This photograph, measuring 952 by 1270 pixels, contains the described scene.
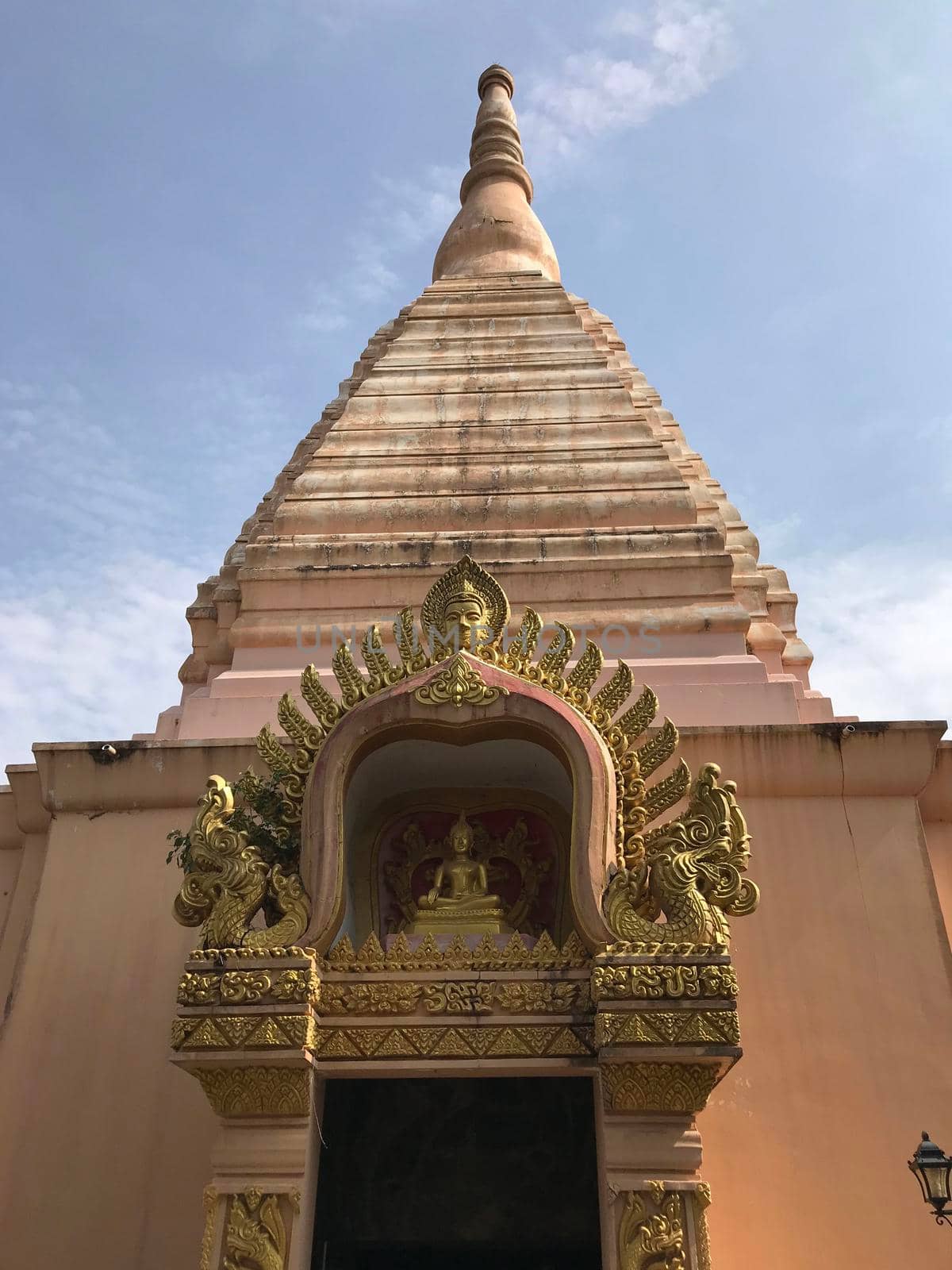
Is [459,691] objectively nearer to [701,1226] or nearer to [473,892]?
[473,892]

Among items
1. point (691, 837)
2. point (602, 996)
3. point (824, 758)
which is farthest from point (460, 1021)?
point (824, 758)

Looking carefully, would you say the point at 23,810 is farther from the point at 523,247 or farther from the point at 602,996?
the point at 523,247

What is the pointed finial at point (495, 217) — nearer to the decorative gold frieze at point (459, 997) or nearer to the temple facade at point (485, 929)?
the temple facade at point (485, 929)

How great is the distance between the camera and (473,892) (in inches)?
309

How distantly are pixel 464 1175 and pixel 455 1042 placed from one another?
415cm

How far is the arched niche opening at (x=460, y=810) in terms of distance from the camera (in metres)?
6.95

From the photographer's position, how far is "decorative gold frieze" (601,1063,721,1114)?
6.22 meters

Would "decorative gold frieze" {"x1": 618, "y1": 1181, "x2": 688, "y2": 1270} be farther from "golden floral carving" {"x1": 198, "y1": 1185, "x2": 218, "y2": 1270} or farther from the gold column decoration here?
"golden floral carving" {"x1": 198, "y1": 1185, "x2": 218, "y2": 1270}

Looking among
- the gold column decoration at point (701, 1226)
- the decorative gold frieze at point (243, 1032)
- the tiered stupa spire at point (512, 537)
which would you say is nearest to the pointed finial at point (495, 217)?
the tiered stupa spire at point (512, 537)

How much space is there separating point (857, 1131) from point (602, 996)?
2.78 meters

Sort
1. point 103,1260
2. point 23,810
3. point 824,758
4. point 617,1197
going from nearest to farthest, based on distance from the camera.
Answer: point 617,1197 → point 103,1260 → point 824,758 → point 23,810

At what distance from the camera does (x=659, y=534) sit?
11.7 meters

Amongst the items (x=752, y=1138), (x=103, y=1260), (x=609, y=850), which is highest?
(x=609, y=850)

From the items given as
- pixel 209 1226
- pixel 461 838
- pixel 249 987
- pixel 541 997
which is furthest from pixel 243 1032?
pixel 461 838
